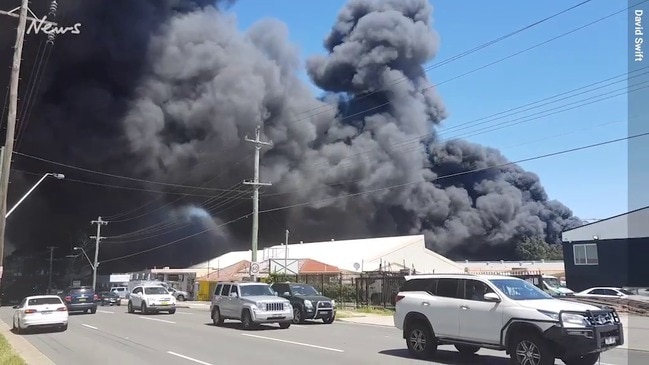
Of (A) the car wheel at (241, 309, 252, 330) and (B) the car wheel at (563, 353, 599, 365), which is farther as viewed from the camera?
(A) the car wheel at (241, 309, 252, 330)

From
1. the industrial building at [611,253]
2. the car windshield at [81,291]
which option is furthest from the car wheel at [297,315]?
the industrial building at [611,253]

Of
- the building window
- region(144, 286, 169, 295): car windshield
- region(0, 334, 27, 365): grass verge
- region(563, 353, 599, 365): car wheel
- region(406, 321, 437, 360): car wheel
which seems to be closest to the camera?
region(563, 353, 599, 365): car wheel

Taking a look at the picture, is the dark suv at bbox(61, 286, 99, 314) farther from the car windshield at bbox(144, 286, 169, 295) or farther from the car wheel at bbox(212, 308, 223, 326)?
the car wheel at bbox(212, 308, 223, 326)

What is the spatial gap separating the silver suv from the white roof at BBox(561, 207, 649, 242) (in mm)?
24003

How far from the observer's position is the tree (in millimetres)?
98062

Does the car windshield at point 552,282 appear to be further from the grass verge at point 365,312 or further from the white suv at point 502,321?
the white suv at point 502,321

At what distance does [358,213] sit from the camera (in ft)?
275

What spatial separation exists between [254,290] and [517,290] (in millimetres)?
12044

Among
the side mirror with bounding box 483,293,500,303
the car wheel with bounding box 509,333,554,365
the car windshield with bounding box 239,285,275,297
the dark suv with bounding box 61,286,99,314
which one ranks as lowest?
the dark suv with bounding box 61,286,99,314

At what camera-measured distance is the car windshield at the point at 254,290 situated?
20.1 m

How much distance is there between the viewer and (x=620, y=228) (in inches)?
1356

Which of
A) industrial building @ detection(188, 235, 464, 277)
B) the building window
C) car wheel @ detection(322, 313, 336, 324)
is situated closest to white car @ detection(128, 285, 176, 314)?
car wheel @ detection(322, 313, 336, 324)

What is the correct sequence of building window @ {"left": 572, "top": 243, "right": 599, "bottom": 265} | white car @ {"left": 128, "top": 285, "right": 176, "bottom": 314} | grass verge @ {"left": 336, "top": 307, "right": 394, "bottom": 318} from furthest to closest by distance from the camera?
1. building window @ {"left": 572, "top": 243, "right": 599, "bottom": 265}
2. white car @ {"left": 128, "top": 285, "right": 176, "bottom": 314}
3. grass verge @ {"left": 336, "top": 307, "right": 394, "bottom": 318}

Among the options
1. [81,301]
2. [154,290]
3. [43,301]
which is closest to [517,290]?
[43,301]
